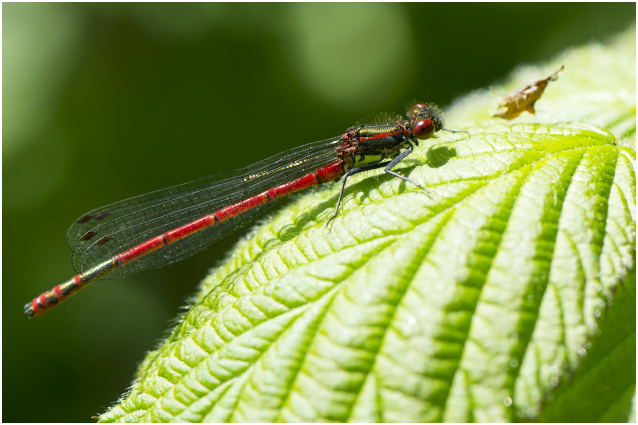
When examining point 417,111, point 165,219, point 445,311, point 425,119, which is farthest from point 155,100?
point 445,311

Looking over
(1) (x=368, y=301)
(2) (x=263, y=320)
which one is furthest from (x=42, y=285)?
(1) (x=368, y=301)

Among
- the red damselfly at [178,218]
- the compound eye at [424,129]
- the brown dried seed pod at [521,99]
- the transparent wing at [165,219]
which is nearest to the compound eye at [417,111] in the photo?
the compound eye at [424,129]

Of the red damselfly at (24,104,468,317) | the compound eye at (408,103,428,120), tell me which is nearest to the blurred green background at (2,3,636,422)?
the red damselfly at (24,104,468,317)

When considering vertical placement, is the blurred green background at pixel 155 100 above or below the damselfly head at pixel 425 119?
above

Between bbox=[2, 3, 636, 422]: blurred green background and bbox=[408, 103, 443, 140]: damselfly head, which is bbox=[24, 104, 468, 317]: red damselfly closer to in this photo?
bbox=[408, 103, 443, 140]: damselfly head

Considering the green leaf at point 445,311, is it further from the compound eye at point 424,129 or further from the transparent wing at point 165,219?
the transparent wing at point 165,219

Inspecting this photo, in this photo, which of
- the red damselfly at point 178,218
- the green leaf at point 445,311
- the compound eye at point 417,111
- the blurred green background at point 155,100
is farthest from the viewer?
the blurred green background at point 155,100
